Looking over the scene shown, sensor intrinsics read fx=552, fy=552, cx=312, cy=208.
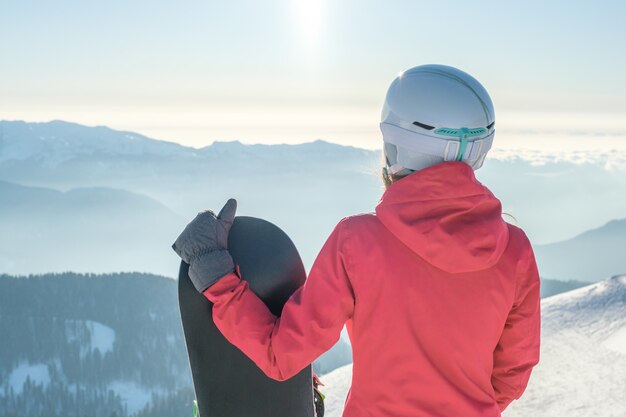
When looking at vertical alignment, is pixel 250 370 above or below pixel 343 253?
below

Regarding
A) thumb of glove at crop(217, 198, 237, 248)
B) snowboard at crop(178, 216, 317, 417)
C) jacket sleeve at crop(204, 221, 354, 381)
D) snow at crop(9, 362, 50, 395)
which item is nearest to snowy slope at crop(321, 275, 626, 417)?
snowboard at crop(178, 216, 317, 417)

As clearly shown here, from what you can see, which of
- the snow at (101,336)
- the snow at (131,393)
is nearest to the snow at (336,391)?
the snow at (131,393)

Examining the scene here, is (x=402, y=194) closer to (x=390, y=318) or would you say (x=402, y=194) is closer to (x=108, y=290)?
(x=390, y=318)

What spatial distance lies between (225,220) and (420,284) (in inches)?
38.8

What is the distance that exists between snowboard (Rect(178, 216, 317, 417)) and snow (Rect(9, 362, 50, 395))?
12645cm

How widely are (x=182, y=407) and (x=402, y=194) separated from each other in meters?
A: 95.2

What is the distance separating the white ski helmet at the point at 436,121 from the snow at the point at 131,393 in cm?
11947

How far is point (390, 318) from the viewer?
1869mm

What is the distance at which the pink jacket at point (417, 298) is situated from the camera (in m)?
1.83

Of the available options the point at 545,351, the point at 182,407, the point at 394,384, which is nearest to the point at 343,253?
the point at 394,384

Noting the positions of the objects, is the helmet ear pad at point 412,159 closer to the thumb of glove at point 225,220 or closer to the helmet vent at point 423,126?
the helmet vent at point 423,126

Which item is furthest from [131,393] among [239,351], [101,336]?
[239,351]

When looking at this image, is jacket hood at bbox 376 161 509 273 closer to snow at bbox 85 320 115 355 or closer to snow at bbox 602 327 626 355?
snow at bbox 602 327 626 355

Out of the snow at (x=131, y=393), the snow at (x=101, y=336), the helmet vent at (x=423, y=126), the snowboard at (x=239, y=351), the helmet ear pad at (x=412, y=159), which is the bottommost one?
the snow at (x=131, y=393)
